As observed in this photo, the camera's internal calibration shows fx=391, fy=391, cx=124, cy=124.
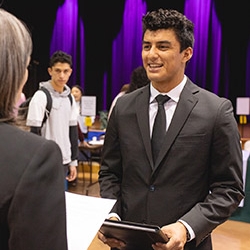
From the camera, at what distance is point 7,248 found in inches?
28.3

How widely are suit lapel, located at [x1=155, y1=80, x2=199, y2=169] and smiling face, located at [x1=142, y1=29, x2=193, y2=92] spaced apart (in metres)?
0.07

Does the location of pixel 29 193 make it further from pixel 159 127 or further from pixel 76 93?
pixel 76 93

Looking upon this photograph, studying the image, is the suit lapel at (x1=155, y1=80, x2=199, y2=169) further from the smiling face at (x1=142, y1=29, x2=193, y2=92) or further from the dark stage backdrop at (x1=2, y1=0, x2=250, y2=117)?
the dark stage backdrop at (x1=2, y1=0, x2=250, y2=117)

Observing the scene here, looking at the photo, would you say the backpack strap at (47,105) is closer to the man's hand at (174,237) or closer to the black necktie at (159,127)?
the black necktie at (159,127)

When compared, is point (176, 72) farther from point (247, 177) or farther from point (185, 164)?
point (247, 177)

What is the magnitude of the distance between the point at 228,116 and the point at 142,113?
0.32 metres

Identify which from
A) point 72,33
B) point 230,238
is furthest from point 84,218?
point 72,33

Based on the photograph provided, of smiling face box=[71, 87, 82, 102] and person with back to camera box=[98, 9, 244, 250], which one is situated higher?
person with back to camera box=[98, 9, 244, 250]

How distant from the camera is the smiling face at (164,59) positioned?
148 centimetres

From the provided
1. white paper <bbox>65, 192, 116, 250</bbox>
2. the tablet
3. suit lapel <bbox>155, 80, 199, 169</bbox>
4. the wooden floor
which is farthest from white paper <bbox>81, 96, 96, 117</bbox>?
white paper <bbox>65, 192, 116, 250</bbox>

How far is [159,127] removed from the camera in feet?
4.85

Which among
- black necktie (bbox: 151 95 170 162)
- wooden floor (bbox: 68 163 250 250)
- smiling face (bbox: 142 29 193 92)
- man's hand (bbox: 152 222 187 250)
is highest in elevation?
smiling face (bbox: 142 29 193 92)

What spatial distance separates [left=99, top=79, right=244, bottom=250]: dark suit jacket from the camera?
138 centimetres

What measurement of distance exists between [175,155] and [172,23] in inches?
19.6
